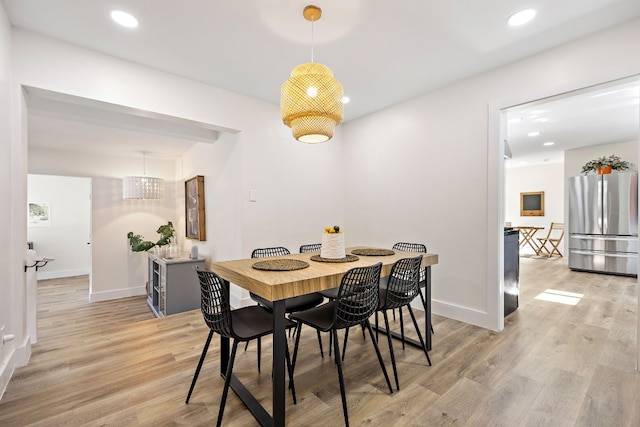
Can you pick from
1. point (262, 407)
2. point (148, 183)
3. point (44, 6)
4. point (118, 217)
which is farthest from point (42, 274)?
point (262, 407)

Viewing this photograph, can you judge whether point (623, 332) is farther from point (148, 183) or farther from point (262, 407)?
point (148, 183)

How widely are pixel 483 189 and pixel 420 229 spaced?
0.83 metres

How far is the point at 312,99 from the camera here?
1.85 meters

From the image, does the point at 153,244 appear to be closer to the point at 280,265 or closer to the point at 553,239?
the point at 280,265

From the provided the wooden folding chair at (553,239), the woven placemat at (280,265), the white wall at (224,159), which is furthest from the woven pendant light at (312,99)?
the wooden folding chair at (553,239)

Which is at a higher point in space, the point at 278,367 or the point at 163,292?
the point at 278,367

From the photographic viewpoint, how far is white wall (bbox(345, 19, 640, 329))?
238 centimetres

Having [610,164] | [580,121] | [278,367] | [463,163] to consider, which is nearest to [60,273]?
[278,367]

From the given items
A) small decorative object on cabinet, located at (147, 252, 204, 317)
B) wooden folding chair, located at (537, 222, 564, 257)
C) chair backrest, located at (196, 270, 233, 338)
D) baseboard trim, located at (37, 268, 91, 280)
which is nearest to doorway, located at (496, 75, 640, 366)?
wooden folding chair, located at (537, 222, 564, 257)

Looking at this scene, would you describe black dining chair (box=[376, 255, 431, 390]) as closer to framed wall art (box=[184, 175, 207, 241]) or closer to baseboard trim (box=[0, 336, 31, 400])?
baseboard trim (box=[0, 336, 31, 400])

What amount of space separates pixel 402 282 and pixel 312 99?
4.67ft

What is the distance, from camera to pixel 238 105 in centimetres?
341

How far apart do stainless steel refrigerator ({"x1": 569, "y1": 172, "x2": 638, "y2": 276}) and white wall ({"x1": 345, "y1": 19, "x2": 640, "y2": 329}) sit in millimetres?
4410

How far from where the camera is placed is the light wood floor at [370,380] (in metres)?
1.67
